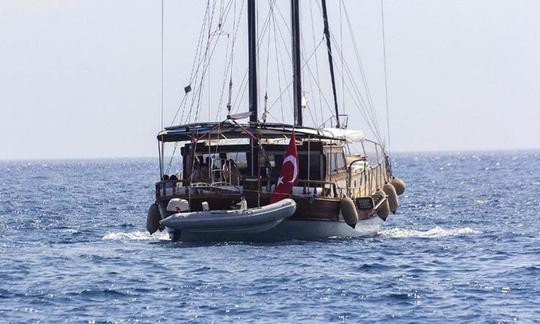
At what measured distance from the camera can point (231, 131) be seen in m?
35.9

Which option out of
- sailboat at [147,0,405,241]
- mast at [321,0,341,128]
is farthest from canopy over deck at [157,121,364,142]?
mast at [321,0,341,128]

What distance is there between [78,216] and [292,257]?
2435cm

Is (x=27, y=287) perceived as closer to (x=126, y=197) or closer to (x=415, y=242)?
(x=415, y=242)

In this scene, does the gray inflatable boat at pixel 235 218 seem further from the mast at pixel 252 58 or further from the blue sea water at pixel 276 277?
the mast at pixel 252 58

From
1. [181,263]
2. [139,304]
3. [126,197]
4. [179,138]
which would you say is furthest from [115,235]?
[126,197]

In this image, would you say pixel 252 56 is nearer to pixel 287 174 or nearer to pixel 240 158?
pixel 240 158

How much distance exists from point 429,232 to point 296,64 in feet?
26.1

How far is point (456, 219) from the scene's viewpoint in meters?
49.5

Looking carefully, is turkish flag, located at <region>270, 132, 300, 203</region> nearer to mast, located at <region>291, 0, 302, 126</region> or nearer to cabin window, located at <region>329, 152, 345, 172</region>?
cabin window, located at <region>329, 152, 345, 172</region>

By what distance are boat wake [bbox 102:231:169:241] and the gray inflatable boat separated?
3.71 meters

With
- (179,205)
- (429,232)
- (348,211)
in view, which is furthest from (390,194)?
(179,205)

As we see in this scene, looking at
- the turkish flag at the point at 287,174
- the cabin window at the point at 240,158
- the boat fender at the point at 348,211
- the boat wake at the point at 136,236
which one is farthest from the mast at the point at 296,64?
the turkish flag at the point at 287,174

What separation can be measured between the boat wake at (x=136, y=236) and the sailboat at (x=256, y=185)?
136 centimetres

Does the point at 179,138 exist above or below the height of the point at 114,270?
above
